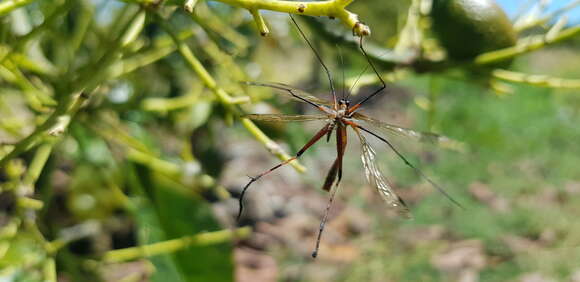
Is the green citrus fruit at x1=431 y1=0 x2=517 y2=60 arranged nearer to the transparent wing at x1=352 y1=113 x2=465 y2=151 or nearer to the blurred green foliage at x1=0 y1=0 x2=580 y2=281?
the blurred green foliage at x1=0 y1=0 x2=580 y2=281

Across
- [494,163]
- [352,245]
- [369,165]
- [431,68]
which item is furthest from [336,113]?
[494,163]

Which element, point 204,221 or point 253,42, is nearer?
point 204,221

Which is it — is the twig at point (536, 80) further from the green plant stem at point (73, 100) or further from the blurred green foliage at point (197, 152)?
the green plant stem at point (73, 100)

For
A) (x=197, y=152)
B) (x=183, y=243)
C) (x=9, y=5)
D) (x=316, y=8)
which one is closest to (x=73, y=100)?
(x=9, y=5)

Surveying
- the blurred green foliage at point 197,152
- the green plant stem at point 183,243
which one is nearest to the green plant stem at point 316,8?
the blurred green foliage at point 197,152

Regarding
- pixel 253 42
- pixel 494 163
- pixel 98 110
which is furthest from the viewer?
pixel 494 163

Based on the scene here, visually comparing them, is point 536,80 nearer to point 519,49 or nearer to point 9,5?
point 519,49

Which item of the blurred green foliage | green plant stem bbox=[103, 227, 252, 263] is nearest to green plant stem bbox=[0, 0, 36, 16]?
the blurred green foliage

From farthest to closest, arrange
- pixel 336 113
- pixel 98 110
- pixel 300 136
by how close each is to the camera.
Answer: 1. pixel 300 136
2. pixel 98 110
3. pixel 336 113

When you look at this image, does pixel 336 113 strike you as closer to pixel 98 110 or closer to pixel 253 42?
pixel 98 110
